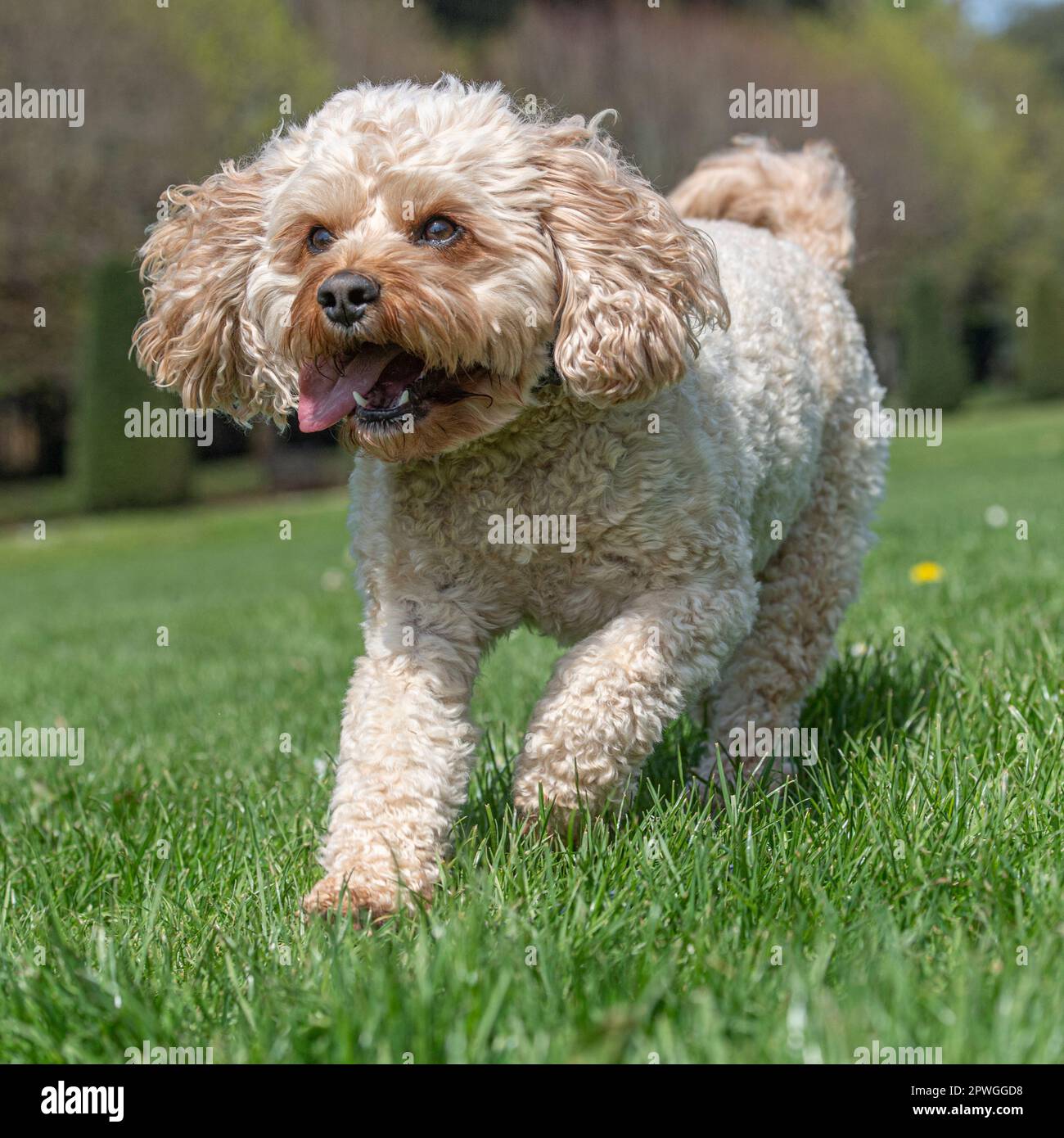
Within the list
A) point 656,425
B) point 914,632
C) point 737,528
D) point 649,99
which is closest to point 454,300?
point 656,425

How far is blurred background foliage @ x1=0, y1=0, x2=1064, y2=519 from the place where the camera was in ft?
87.9

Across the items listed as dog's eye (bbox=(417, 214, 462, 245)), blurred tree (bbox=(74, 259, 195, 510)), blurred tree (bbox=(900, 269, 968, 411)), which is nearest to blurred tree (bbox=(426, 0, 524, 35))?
blurred tree (bbox=(900, 269, 968, 411))

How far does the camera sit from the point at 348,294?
2.73m

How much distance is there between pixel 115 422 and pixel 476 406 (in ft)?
75.6

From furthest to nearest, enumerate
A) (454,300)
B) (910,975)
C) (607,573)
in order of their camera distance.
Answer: (607,573) → (454,300) → (910,975)

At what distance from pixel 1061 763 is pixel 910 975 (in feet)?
3.49

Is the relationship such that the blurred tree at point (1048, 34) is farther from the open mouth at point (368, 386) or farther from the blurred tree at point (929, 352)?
the open mouth at point (368, 386)

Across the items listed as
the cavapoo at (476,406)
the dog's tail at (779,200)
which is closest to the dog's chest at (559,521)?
the cavapoo at (476,406)

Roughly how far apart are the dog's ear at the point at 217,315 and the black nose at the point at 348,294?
18.3 inches

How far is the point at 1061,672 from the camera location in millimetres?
3668

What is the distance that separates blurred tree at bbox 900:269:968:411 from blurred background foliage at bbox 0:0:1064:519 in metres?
0.06

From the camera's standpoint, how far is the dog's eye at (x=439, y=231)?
2.88 metres

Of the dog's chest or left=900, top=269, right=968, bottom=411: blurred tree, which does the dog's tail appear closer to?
the dog's chest
